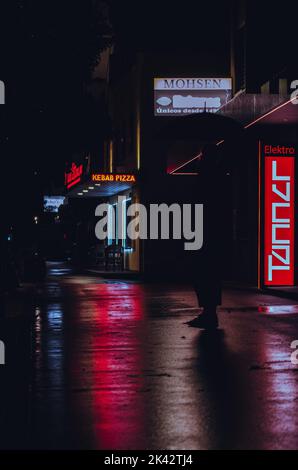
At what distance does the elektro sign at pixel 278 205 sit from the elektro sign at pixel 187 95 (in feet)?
43.7

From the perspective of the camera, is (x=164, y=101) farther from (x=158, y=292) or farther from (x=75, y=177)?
(x=158, y=292)

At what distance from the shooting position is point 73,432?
5766 millimetres

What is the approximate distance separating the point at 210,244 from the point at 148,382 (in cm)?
414

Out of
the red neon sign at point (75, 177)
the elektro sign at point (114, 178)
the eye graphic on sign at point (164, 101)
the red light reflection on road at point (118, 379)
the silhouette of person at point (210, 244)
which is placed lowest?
the red light reflection on road at point (118, 379)

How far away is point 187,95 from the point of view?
33.7m

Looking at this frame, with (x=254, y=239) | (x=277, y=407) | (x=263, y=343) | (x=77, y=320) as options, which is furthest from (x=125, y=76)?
(x=277, y=407)

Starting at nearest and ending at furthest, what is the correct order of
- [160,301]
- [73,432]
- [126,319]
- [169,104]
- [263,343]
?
1. [73,432]
2. [263,343]
3. [126,319]
4. [160,301]
5. [169,104]

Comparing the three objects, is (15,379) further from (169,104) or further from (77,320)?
(169,104)

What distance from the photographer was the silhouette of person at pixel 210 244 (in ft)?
37.5

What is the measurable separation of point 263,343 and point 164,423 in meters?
4.25

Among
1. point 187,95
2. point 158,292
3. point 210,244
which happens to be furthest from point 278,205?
point 187,95
